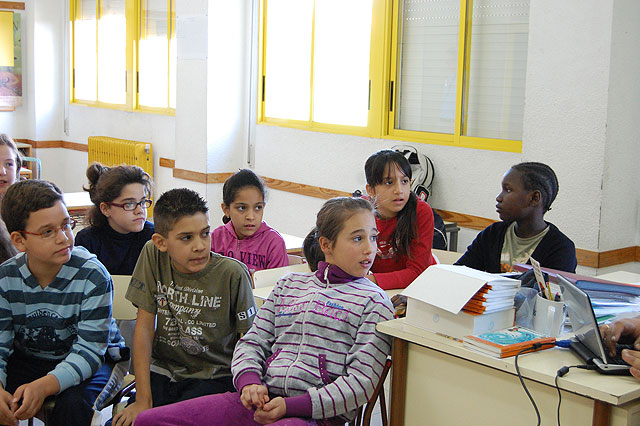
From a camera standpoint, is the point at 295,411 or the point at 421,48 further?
the point at 421,48

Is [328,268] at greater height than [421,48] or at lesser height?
lesser

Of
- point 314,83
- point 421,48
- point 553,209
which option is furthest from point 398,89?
point 553,209

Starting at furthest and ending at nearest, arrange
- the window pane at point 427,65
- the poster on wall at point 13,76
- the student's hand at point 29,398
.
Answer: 1. the poster on wall at point 13,76
2. the window pane at point 427,65
3. the student's hand at point 29,398

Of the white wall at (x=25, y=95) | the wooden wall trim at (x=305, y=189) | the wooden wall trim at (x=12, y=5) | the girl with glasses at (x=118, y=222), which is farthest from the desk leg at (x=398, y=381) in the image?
the wooden wall trim at (x=12, y=5)

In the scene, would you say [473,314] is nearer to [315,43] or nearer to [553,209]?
[553,209]

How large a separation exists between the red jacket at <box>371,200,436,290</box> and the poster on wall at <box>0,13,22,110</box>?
7.31 meters

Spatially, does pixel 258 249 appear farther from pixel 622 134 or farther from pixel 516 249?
pixel 622 134

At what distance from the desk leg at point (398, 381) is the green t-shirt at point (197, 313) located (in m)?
0.50

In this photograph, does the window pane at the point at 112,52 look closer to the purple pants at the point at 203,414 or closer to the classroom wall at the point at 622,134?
the classroom wall at the point at 622,134

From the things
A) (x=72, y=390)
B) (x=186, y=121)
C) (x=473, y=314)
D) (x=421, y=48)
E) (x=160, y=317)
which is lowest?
(x=72, y=390)

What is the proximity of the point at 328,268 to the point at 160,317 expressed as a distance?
597 mm

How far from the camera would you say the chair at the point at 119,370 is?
2.17 m

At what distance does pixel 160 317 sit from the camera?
2338mm

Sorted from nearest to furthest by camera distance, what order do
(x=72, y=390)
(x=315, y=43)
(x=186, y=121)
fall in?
(x=72, y=390), (x=315, y=43), (x=186, y=121)
